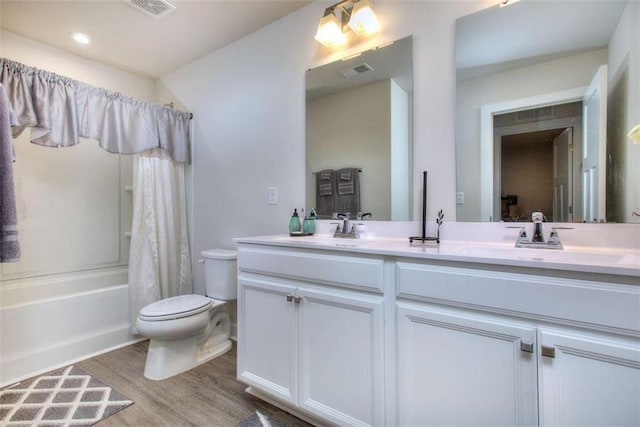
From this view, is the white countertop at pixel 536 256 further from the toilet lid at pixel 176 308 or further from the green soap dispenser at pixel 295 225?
the toilet lid at pixel 176 308

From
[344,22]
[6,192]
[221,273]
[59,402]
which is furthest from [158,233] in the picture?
[344,22]

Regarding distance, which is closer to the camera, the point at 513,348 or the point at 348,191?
the point at 513,348

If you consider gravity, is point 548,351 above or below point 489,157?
below

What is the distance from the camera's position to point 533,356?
3.04 ft

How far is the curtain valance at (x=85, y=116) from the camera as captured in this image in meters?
1.94

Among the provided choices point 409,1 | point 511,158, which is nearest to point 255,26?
point 409,1

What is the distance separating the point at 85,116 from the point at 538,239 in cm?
282

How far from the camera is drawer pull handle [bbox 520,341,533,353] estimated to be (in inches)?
36.4

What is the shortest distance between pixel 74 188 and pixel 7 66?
1.00 metres

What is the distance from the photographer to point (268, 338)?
1.55 meters

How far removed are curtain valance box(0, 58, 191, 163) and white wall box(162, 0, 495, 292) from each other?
0.25 meters

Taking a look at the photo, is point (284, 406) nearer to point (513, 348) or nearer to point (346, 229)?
point (346, 229)

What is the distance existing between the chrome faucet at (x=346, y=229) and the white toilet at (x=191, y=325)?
87 cm

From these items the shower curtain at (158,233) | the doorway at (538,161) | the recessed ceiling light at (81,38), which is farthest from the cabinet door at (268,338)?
the recessed ceiling light at (81,38)
